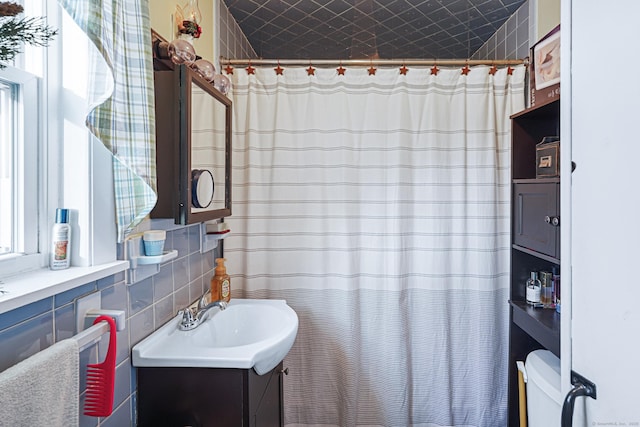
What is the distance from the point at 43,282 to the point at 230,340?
79 centimetres

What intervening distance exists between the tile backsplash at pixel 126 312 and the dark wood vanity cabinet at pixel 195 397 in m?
0.05

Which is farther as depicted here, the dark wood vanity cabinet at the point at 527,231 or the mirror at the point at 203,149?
the dark wood vanity cabinet at the point at 527,231

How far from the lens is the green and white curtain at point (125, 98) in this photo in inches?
34.4

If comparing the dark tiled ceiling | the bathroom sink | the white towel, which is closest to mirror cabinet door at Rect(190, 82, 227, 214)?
the bathroom sink

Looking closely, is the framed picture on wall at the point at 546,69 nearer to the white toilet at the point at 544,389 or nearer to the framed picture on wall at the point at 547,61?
the framed picture on wall at the point at 547,61

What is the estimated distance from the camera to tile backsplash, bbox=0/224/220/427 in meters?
0.75

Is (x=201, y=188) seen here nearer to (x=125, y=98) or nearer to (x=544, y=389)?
(x=125, y=98)

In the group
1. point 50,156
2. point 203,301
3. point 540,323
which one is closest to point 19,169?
point 50,156

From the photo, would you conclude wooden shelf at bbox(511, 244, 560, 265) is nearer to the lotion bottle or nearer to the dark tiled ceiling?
the dark tiled ceiling

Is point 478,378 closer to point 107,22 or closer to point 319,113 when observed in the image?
point 319,113

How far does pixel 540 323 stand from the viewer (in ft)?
4.84

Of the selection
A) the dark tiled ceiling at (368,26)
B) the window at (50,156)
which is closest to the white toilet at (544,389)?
the window at (50,156)
